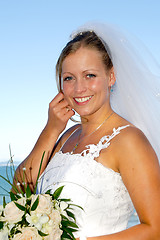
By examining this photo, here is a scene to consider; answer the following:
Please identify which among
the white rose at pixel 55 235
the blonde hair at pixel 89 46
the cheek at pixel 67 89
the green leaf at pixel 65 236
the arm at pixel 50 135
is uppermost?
the blonde hair at pixel 89 46

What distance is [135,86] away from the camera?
3.53 metres

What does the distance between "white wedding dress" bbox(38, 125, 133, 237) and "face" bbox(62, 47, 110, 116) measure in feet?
1.33

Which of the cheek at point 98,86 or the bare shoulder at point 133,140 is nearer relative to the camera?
the bare shoulder at point 133,140

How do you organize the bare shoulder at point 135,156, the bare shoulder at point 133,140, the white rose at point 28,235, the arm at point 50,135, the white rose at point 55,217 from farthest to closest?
1. the arm at point 50,135
2. the bare shoulder at point 133,140
3. the bare shoulder at point 135,156
4. the white rose at point 55,217
5. the white rose at point 28,235

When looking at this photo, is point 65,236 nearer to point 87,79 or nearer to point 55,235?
point 55,235

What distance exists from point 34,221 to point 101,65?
166 cm

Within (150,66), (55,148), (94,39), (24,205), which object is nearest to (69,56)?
(94,39)

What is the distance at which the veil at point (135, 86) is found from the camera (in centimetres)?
350

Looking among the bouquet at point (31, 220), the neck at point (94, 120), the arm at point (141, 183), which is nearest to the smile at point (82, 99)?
the neck at point (94, 120)

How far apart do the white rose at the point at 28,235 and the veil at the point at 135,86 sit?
1540mm

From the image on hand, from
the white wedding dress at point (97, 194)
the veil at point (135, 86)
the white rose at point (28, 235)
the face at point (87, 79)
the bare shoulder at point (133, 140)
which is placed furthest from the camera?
the veil at point (135, 86)

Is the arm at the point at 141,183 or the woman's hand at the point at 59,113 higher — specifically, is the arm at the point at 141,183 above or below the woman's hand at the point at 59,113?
below

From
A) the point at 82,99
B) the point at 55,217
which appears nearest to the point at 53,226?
the point at 55,217

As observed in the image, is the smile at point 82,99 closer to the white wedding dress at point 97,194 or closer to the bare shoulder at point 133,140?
the white wedding dress at point 97,194
